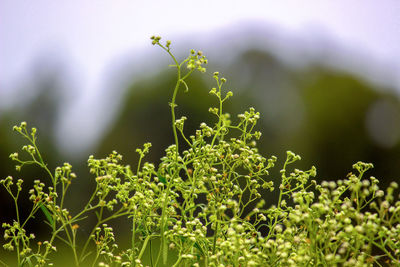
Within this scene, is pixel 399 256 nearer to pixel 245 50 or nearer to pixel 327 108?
pixel 327 108

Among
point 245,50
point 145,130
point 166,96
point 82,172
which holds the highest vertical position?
point 245,50

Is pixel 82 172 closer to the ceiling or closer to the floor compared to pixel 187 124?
→ closer to the floor

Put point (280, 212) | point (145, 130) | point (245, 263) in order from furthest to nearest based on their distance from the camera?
1. point (145, 130)
2. point (280, 212)
3. point (245, 263)

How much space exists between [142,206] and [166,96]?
13075 mm

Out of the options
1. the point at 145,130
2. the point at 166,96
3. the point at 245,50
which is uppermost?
the point at 245,50

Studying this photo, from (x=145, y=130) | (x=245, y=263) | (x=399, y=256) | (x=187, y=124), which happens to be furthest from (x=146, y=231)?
(x=145, y=130)

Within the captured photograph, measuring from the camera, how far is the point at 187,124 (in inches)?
547

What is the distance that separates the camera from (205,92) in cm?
1552

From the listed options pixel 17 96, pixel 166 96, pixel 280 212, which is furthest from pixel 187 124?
pixel 280 212

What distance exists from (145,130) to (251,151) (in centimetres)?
1281

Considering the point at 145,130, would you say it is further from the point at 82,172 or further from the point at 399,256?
the point at 399,256

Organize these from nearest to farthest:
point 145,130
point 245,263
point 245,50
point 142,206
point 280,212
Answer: point 245,263
point 142,206
point 280,212
point 145,130
point 245,50

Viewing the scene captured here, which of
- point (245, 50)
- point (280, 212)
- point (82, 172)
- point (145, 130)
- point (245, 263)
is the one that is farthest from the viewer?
point (245, 50)

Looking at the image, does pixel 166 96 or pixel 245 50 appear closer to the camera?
pixel 166 96
